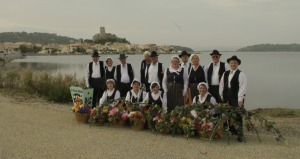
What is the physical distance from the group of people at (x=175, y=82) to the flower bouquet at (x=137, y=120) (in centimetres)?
28

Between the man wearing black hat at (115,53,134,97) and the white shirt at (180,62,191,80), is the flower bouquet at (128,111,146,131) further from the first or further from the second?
the man wearing black hat at (115,53,134,97)

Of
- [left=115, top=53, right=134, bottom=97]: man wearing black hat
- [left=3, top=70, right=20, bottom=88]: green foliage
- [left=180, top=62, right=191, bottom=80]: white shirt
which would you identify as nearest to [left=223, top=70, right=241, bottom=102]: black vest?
[left=180, top=62, right=191, bottom=80]: white shirt

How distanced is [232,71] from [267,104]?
34.3 feet

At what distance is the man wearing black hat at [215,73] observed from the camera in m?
6.24

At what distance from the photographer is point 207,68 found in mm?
6414

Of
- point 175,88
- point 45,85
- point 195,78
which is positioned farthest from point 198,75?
point 45,85

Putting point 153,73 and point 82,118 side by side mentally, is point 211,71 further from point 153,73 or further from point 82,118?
point 82,118

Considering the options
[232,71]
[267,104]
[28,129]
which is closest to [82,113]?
[28,129]

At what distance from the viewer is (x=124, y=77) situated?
24.7 ft

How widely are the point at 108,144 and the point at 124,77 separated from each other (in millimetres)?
2393

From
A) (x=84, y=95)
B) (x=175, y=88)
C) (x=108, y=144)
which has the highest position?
(x=175, y=88)

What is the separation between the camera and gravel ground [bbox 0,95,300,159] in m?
4.89

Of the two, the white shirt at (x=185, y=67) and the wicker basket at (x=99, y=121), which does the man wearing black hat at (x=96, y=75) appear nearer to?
the wicker basket at (x=99, y=121)

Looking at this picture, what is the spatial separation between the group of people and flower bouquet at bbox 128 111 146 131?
0.28 m
